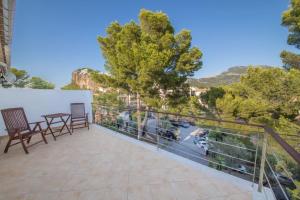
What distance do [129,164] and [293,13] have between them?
8660mm

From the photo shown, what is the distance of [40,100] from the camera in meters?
4.64

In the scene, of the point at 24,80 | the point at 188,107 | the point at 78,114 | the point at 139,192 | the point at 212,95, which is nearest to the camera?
the point at 139,192

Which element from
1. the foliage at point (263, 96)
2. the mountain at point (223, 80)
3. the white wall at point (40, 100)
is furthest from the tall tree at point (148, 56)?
the white wall at point (40, 100)

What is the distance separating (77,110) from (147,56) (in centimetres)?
377

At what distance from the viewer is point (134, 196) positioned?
1799 mm

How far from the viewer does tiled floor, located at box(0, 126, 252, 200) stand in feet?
5.99

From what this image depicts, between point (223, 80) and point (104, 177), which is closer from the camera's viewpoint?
point (104, 177)

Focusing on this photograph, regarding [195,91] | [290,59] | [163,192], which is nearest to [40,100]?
[163,192]

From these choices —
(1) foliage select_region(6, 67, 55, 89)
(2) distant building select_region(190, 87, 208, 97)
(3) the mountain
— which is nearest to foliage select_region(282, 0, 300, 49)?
(3) the mountain

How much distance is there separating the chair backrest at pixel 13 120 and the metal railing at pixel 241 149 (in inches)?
77.9

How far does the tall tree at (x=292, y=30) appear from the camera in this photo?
6.66m

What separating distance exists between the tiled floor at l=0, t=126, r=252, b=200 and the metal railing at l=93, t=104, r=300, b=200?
370 mm

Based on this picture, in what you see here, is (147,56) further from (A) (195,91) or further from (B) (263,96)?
(B) (263,96)

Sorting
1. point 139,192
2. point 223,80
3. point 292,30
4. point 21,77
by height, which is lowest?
point 139,192
